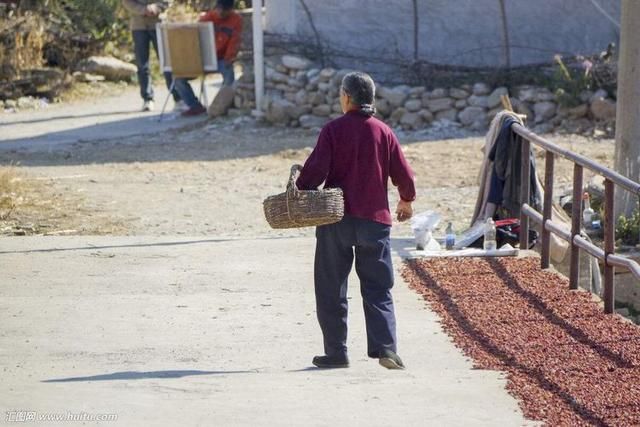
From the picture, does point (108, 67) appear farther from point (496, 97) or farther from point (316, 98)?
point (496, 97)

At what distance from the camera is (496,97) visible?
52.4ft

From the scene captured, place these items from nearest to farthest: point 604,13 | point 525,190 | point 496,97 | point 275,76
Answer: point 525,190
point 496,97
point 604,13
point 275,76

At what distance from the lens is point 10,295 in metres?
8.12

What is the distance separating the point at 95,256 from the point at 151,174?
4240 mm

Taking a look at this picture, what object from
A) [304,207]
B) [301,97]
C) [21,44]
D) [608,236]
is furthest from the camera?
[21,44]

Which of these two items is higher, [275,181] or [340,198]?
[340,198]

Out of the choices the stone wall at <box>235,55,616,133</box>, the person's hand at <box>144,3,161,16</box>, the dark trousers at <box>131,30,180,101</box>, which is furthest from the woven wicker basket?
the dark trousers at <box>131,30,180,101</box>

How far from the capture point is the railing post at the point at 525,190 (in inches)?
359

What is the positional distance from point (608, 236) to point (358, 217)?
1.89 metres

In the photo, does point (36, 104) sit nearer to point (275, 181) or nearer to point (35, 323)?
point (275, 181)

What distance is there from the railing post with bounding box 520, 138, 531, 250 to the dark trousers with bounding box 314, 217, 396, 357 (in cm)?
297

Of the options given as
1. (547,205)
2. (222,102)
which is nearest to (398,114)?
(222,102)

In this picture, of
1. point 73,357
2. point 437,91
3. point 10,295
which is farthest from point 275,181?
point 73,357

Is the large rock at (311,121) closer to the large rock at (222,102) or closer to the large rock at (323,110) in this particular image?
the large rock at (323,110)
